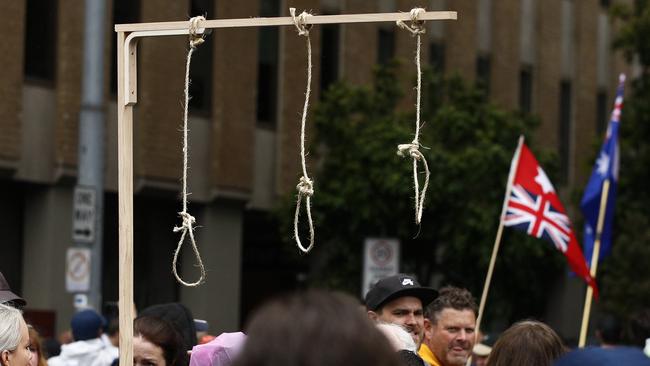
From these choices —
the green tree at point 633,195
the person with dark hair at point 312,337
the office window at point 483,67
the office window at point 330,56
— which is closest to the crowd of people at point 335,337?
the person with dark hair at point 312,337

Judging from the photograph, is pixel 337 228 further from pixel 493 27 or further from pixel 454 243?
pixel 493 27

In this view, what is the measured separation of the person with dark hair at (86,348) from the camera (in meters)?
10.1

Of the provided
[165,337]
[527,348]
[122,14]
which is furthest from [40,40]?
[527,348]

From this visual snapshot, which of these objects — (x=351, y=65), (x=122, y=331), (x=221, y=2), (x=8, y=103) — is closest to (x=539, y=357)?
(x=122, y=331)

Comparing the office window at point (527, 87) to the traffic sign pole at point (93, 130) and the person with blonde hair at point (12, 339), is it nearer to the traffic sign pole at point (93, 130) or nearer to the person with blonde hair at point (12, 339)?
the traffic sign pole at point (93, 130)

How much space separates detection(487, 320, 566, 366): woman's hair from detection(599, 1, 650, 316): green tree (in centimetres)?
2121

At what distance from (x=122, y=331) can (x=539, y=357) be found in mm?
1568

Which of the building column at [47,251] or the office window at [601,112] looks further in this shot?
the office window at [601,112]

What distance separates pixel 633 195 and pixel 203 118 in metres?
8.67

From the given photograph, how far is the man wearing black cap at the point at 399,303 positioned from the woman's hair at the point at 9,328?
1.98m

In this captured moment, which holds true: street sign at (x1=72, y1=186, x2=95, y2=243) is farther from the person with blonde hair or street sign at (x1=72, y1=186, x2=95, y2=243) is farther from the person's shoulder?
the person's shoulder

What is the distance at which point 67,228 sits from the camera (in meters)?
22.1

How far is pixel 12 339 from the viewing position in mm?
6238

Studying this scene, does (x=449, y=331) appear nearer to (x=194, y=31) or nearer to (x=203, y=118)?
(x=194, y=31)
